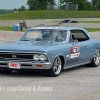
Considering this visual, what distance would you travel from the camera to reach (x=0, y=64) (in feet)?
32.0

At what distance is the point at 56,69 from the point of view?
9.94 meters

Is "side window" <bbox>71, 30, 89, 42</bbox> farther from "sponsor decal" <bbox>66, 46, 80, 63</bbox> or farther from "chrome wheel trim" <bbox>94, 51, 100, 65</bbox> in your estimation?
"sponsor decal" <bbox>66, 46, 80, 63</bbox>

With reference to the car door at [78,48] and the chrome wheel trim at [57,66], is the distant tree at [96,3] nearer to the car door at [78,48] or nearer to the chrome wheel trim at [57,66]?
the car door at [78,48]

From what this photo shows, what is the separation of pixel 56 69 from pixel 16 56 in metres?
1.12

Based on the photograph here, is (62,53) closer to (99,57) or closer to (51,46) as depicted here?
(51,46)

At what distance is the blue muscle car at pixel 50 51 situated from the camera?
9.48 m

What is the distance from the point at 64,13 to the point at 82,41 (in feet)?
257

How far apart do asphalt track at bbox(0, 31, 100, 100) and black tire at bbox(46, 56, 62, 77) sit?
132 mm

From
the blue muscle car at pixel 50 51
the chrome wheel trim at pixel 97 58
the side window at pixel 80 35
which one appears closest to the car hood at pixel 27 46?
the blue muscle car at pixel 50 51

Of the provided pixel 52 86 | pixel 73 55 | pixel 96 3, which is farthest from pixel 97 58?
pixel 96 3

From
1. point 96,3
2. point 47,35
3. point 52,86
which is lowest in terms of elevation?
point 96,3

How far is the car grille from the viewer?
374 inches

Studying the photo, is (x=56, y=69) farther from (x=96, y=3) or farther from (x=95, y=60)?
(x=96, y=3)

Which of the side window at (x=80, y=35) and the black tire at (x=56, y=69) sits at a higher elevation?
the side window at (x=80, y=35)
